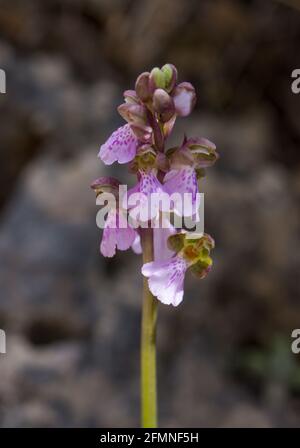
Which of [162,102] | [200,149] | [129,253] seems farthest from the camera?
[129,253]

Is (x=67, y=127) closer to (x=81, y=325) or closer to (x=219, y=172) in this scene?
(x=219, y=172)

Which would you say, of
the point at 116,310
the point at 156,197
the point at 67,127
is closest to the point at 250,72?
the point at 67,127

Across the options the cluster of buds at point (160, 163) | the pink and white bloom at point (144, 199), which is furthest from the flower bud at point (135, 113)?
the pink and white bloom at point (144, 199)

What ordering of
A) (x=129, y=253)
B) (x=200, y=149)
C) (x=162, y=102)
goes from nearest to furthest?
1. (x=162, y=102)
2. (x=200, y=149)
3. (x=129, y=253)

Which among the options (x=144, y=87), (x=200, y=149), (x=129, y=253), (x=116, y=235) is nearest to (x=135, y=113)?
(x=144, y=87)

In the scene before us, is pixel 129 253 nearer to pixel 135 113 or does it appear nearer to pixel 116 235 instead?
pixel 116 235

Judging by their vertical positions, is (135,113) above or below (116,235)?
above

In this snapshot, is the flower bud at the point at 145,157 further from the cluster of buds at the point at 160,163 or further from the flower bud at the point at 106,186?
the flower bud at the point at 106,186
